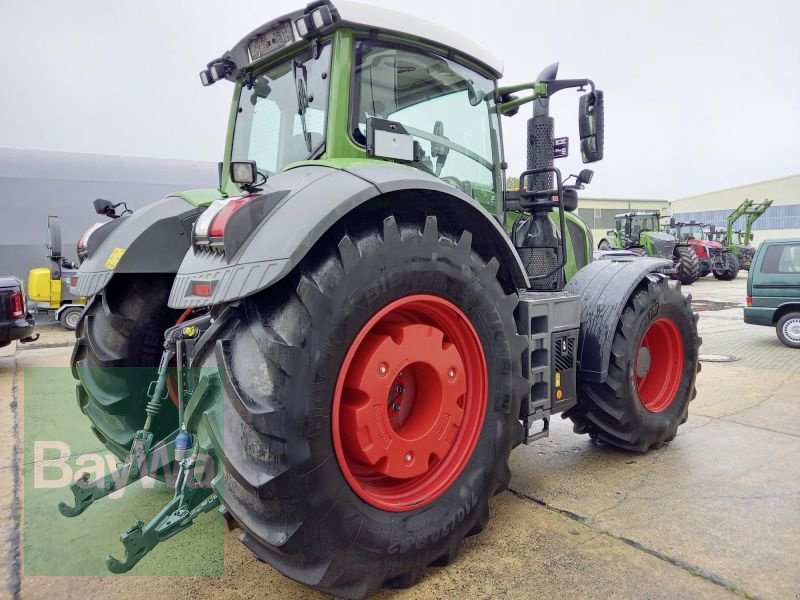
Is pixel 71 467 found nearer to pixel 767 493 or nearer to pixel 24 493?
pixel 24 493

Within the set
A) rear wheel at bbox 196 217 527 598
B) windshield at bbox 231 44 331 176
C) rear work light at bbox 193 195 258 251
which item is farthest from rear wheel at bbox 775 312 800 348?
rear work light at bbox 193 195 258 251

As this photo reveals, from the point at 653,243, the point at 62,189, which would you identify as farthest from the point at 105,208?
the point at 653,243

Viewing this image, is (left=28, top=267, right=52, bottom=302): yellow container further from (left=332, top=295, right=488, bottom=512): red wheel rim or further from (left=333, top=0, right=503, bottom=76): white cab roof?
(left=332, top=295, right=488, bottom=512): red wheel rim

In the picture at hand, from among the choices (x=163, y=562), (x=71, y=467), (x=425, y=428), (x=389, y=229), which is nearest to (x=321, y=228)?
(x=389, y=229)

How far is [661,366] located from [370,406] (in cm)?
272

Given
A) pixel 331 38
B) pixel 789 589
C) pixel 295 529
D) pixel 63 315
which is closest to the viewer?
pixel 295 529

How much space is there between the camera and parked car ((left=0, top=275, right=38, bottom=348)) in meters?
6.88

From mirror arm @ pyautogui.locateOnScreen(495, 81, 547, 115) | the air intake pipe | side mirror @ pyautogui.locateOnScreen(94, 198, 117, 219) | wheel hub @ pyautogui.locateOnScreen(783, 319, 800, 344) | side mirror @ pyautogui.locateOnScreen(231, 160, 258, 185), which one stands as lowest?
wheel hub @ pyautogui.locateOnScreen(783, 319, 800, 344)

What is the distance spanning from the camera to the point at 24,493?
3164 millimetres

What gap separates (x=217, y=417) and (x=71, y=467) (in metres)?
2.39

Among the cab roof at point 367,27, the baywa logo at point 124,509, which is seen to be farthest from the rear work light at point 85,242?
the cab roof at point 367,27

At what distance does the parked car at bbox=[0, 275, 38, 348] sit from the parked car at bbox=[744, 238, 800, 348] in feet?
33.7

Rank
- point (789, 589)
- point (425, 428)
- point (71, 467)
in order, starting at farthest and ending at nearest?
point (71, 467)
point (425, 428)
point (789, 589)

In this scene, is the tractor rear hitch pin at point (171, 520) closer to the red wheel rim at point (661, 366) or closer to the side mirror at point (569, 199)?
the side mirror at point (569, 199)
